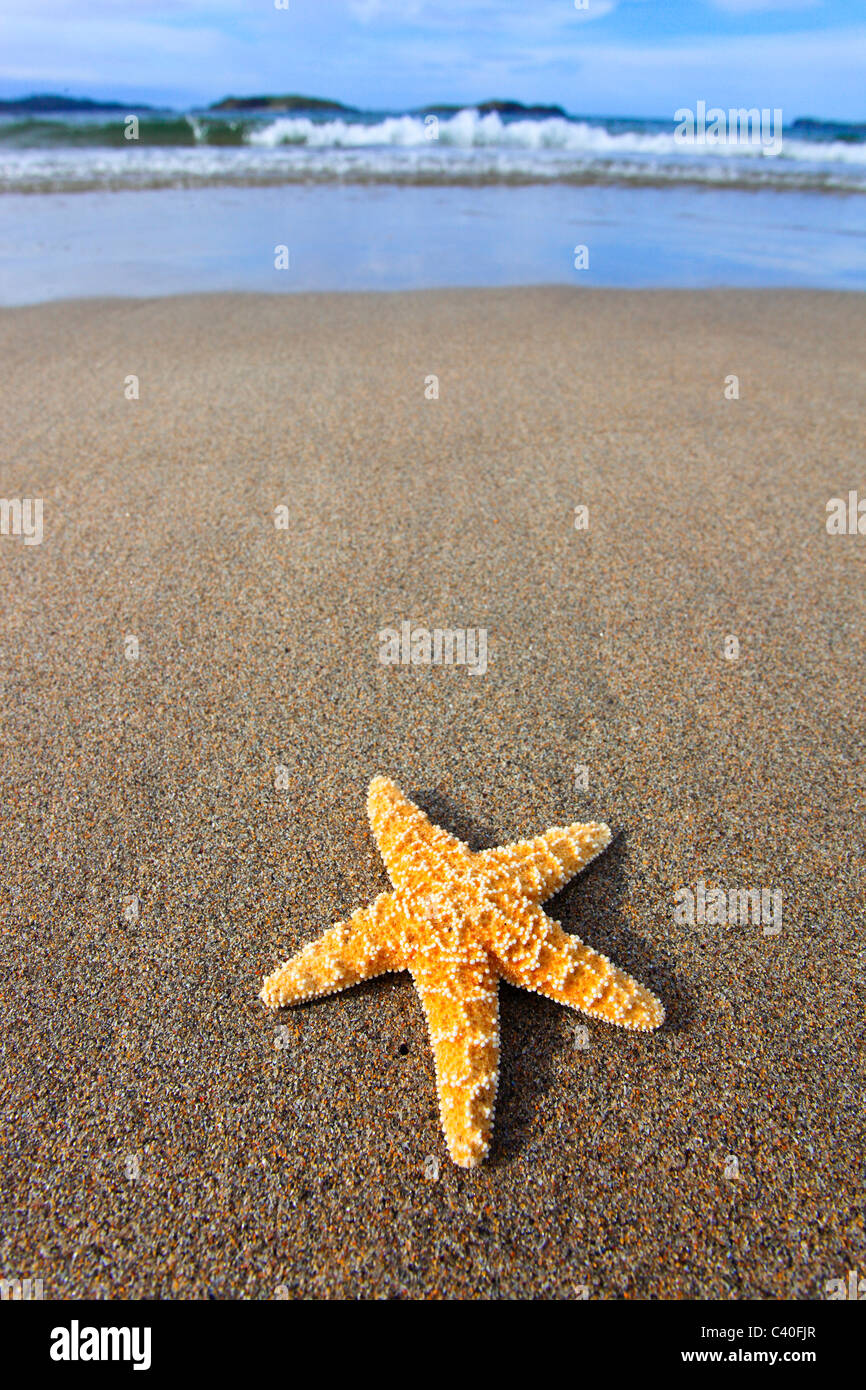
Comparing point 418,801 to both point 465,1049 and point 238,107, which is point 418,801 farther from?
point 238,107

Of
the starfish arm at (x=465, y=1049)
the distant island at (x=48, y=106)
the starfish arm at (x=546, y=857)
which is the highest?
the distant island at (x=48, y=106)

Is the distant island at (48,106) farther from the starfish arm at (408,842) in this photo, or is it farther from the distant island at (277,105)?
the starfish arm at (408,842)

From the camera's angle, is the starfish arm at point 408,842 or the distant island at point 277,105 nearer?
the starfish arm at point 408,842

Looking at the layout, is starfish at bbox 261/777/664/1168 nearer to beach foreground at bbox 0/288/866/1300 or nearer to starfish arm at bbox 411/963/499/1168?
starfish arm at bbox 411/963/499/1168

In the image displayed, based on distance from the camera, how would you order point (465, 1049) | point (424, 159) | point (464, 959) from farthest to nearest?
point (424, 159)
point (464, 959)
point (465, 1049)

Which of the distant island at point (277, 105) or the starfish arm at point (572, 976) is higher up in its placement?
the distant island at point (277, 105)

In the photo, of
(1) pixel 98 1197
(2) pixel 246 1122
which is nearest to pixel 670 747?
(2) pixel 246 1122

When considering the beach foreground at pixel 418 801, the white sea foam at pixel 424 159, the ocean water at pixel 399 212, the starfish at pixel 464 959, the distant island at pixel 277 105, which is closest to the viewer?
the beach foreground at pixel 418 801

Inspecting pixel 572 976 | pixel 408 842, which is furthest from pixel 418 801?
pixel 572 976

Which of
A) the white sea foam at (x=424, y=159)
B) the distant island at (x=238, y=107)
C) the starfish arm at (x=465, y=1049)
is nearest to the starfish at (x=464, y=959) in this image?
the starfish arm at (x=465, y=1049)
